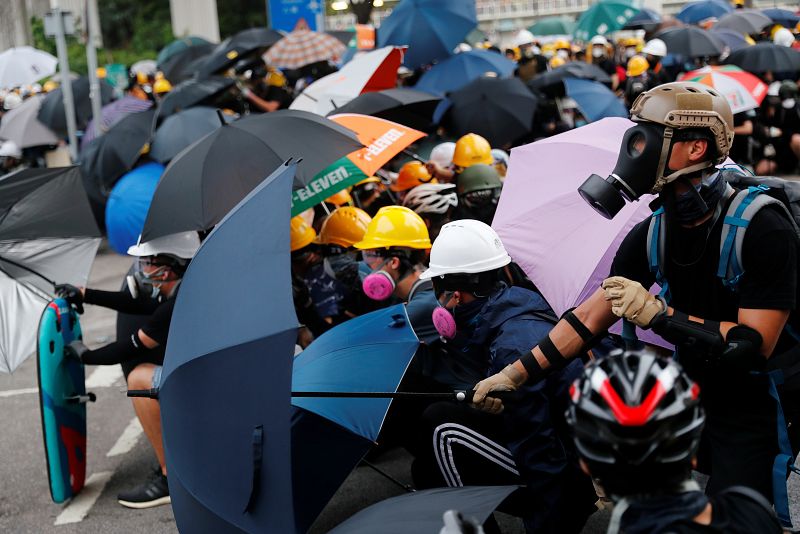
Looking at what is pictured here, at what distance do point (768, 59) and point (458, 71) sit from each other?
4456 millimetres

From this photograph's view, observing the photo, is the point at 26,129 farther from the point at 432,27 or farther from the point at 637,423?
the point at 637,423

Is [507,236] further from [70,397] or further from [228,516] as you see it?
[70,397]

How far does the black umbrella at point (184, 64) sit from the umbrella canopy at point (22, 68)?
13.4 ft

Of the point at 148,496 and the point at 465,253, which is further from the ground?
the point at 465,253

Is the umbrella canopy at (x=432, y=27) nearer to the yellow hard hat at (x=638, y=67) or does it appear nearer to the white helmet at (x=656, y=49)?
the yellow hard hat at (x=638, y=67)

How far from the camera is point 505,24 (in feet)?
170

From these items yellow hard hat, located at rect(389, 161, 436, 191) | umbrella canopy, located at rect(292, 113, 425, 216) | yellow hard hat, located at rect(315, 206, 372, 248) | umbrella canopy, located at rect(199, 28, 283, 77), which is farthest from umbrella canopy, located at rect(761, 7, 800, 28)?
yellow hard hat, located at rect(315, 206, 372, 248)

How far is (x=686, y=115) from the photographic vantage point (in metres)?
2.85

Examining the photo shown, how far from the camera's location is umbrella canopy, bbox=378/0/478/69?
1123 centimetres

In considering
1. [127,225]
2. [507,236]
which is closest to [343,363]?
[507,236]

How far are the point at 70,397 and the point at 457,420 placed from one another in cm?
235

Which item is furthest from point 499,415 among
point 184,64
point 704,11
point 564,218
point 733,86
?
point 704,11

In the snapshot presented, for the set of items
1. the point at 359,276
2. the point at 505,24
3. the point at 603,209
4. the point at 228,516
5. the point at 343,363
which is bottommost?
the point at 505,24

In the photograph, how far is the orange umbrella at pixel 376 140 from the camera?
19.1ft
